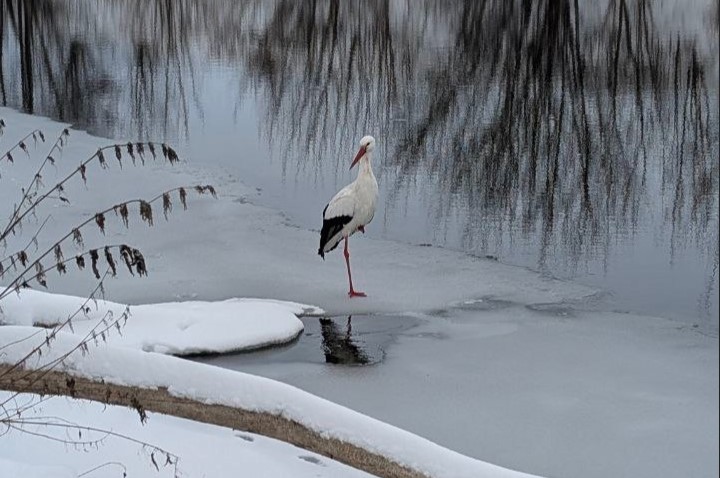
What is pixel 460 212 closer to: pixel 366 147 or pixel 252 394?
pixel 366 147

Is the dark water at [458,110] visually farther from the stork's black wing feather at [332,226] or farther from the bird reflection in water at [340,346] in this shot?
the bird reflection in water at [340,346]

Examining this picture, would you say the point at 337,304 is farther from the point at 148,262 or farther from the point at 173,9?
the point at 173,9

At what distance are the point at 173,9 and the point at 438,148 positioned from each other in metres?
15.4

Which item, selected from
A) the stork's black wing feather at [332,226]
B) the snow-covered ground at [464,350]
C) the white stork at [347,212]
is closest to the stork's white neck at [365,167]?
the white stork at [347,212]

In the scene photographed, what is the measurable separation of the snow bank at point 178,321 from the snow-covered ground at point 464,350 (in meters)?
0.03

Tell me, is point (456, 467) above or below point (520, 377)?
above

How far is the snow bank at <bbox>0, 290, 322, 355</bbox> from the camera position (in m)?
6.18

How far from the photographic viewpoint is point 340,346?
6641 mm

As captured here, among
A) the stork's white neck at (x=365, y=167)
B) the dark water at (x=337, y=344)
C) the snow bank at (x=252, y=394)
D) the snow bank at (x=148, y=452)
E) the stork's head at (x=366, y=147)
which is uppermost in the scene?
the stork's head at (x=366, y=147)

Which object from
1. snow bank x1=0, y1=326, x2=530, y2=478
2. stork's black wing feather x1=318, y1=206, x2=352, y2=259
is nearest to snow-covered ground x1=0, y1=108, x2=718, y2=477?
snow bank x1=0, y1=326, x2=530, y2=478

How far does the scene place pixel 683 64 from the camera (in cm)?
1681

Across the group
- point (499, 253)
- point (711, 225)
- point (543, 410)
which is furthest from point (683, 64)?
point (543, 410)

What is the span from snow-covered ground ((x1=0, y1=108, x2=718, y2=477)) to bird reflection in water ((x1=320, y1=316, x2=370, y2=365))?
15 centimetres

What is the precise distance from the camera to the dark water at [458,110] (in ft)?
30.2
